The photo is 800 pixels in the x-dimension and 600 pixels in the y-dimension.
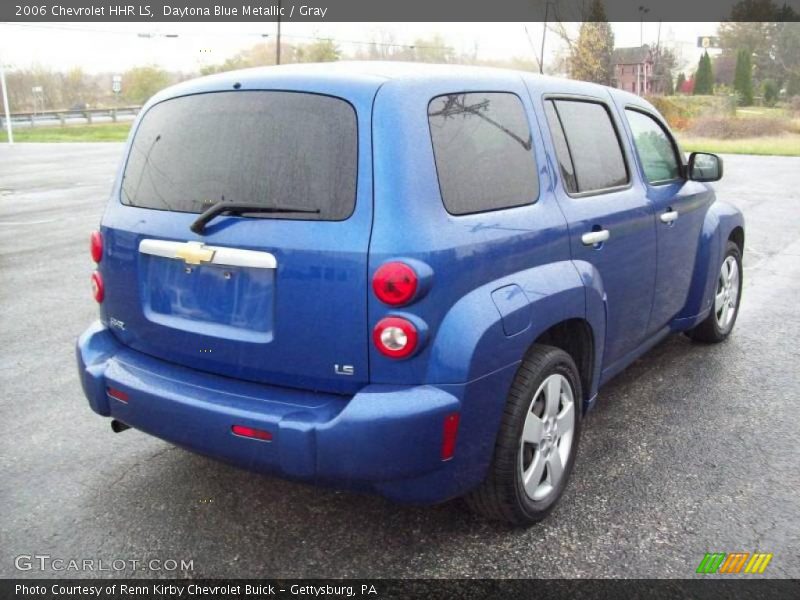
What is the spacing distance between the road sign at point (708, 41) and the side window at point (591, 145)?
55619mm

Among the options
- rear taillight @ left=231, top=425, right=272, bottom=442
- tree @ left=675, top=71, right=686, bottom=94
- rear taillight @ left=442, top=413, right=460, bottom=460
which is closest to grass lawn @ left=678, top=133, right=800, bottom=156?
tree @ left=675, top=71, right=686, bottom=94

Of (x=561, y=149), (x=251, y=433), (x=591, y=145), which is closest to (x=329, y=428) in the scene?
(x=251, y=433)

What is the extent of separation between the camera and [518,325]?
263cm

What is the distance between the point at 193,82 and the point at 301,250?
1067mm

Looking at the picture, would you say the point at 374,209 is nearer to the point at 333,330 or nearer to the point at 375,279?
the point at 375,279

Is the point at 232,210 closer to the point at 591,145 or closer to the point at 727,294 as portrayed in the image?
the point at 591,145

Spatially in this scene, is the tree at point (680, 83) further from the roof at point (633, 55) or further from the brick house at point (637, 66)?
the roof at point (633, 55)

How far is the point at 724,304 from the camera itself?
528 cm

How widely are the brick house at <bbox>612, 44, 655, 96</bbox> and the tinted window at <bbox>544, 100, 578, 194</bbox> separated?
4922cm

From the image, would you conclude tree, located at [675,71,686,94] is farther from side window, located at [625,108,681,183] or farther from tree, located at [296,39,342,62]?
side window, located at [625,108,681,183]

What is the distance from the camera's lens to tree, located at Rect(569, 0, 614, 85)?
44.8 meters

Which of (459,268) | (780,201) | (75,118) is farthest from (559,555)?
(75,118)

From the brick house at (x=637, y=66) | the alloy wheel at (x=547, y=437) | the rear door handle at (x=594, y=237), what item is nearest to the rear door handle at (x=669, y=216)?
the rear door handle at (x=594, y=237)

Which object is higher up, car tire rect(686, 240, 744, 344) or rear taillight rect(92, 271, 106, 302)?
rear taillight rect(92, 271, 106, 302)
